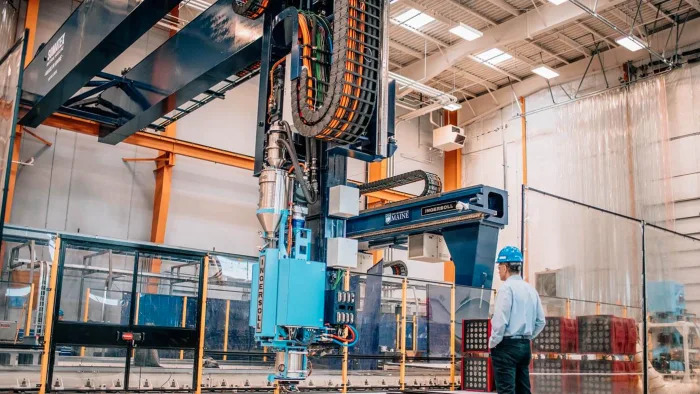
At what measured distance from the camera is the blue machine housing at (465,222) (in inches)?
435

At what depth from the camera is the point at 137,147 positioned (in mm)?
16703

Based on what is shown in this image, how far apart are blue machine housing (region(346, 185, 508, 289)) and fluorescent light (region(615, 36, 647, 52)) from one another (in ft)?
25.1

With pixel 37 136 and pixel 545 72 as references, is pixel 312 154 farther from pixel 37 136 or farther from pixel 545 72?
pixel 545 72

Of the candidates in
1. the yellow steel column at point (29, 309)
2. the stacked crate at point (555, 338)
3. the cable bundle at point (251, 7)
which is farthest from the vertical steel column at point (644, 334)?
the yellow steel column at point (29, 309)

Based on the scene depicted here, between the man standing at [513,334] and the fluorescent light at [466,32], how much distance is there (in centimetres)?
1125

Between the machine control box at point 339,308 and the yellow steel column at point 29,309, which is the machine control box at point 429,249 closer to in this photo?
the machine control box at point 339,308

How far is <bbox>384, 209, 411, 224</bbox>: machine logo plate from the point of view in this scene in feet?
40.5

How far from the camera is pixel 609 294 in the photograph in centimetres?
898

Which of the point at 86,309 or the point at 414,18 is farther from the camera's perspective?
the point at 414,18

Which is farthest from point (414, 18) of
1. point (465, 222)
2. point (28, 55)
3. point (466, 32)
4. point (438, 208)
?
point (28, 55)

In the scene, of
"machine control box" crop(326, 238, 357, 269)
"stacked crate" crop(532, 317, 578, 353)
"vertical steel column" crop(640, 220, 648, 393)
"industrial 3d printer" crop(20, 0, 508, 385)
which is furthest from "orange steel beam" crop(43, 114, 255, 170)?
"vertical steel column" crop(640, 220, 648, 393)

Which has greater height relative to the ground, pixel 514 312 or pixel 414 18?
pixel 414 18

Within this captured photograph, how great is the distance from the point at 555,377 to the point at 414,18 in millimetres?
12008

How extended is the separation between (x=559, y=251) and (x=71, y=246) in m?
5.84
